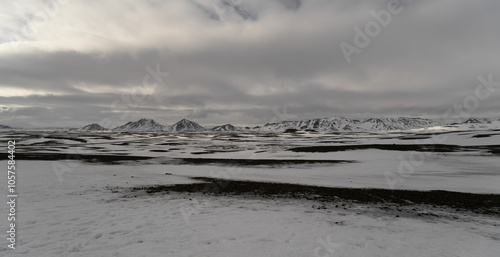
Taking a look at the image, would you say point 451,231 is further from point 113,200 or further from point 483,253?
point 113,200

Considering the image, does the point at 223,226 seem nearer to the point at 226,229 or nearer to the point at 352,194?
the point at 226,229

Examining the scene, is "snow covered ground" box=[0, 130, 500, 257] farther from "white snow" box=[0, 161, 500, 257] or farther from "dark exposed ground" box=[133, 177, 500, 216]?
"dark exposed ground" box=[133, 177, 500, 216]

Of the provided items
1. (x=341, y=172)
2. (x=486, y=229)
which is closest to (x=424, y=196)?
(x=486, y=229)

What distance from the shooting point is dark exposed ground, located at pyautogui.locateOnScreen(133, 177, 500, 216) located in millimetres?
15203

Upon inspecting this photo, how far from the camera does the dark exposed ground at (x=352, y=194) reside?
15.2 meters

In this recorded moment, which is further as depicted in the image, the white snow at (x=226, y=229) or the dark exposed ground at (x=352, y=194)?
the dark exposed ground at (x=352, y=194)

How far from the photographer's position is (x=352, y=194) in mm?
17438

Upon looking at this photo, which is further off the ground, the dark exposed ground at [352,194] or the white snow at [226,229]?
the white snow at [226,229]

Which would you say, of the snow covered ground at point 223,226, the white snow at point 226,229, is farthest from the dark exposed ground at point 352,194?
the white snow at point 226,229

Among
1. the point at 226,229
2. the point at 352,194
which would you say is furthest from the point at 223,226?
the point at 352,194

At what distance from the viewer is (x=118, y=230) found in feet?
33.0

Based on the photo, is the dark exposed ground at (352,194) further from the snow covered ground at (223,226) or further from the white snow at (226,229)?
the white snow at (226,229)

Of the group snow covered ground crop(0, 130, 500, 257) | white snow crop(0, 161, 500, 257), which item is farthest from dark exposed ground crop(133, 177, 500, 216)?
white snow crop(0, 161, 500, 257)

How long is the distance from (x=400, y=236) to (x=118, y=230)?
37.3ft
